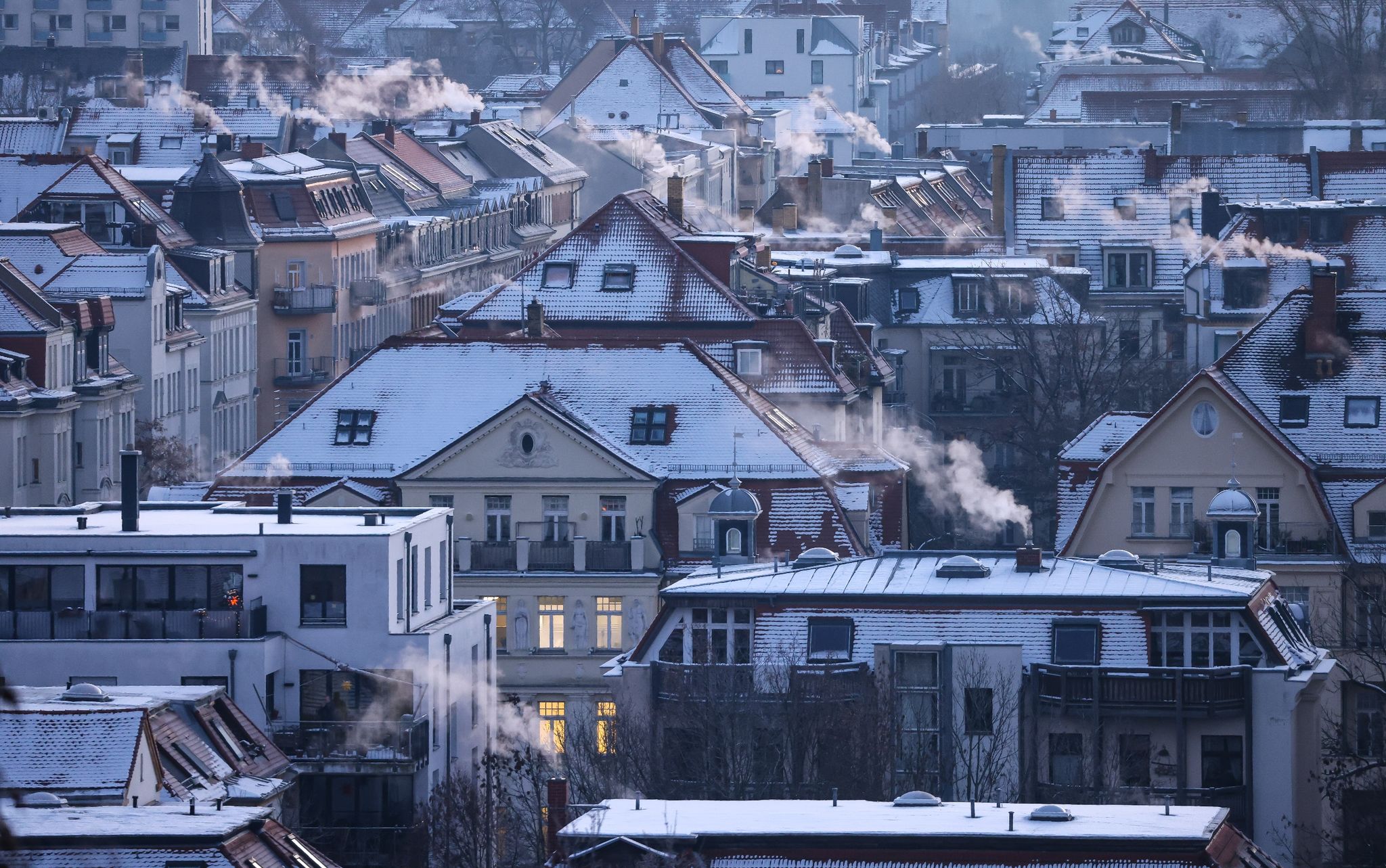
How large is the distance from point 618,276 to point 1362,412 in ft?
65.0

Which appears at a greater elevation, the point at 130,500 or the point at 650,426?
the point at 650,426

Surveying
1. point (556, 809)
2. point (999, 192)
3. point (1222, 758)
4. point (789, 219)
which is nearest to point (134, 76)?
point (999, 192)

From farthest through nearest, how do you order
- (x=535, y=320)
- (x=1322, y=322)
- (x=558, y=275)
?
(x=558, y=275) < (x=535, y=320) < (x=1322, y=322)

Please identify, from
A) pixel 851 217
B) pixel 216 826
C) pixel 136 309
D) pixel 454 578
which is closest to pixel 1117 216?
pixel 851 217

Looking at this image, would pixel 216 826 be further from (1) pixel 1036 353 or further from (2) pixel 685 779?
(1) pixel 1036 353

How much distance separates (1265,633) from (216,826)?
18421 mm

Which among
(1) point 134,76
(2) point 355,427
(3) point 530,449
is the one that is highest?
(1) point 134,76

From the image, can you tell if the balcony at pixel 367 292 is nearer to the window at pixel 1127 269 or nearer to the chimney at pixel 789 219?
the chimney at pixel 789 219

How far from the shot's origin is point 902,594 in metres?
56.0

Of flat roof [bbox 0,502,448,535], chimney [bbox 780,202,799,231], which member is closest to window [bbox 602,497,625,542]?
flat roof [bbox 0,502,448,535]

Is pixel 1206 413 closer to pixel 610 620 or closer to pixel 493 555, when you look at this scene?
pixel 610 620

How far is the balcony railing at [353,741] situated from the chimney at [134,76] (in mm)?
98672

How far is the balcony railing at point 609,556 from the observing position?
6900 centimetres

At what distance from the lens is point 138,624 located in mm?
59062
